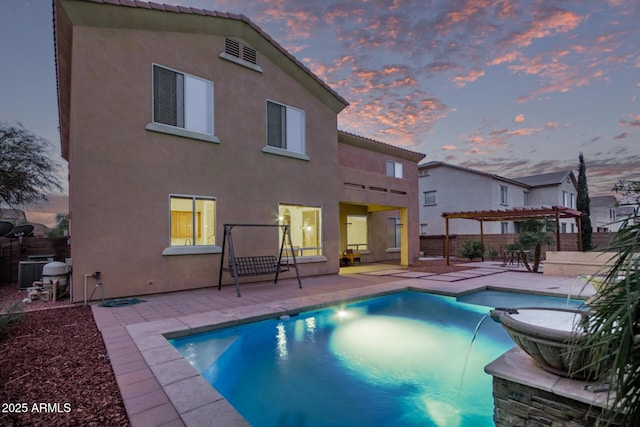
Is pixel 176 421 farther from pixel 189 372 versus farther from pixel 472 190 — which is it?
pixel 472 190

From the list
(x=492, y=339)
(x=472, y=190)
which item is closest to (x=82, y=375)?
(x=492, y=339)

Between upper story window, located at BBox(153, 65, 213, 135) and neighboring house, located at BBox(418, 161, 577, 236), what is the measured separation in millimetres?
19854

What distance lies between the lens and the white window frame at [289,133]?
10305 mm

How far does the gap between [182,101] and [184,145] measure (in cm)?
123

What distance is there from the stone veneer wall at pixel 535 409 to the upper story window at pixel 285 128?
354 inches

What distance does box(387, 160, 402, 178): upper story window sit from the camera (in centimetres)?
1636

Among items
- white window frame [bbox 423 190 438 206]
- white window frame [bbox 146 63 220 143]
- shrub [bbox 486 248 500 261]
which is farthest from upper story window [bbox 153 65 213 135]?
white window frame [bbox 423 190 438 206]

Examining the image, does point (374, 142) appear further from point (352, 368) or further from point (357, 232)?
point (352, 368)

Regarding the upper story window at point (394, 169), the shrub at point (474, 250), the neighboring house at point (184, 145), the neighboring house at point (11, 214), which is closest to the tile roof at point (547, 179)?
the shrub at point (474, 250)

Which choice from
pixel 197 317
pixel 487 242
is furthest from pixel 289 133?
pixel 487 242

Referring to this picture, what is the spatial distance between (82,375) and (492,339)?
21.0 ft

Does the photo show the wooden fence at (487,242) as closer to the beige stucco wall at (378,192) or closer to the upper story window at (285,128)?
the beige stucco wall at (378,192)

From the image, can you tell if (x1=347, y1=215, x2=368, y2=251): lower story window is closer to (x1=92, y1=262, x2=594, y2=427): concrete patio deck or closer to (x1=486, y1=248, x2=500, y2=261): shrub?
(x1=92, y1=262, x2=594, y2=427): concrete patio deck

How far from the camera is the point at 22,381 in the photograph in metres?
3.27
